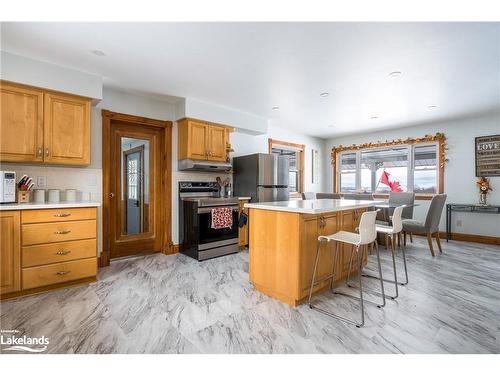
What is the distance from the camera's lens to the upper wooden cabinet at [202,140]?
12.9 ft

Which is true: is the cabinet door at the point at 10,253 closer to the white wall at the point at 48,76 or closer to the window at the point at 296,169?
the white wall at the point at 48,76

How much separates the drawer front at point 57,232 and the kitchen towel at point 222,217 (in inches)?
60.1

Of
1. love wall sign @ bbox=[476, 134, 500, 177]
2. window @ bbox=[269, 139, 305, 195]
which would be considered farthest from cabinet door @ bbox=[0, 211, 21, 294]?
love wall sign @ bbox=[476, 134, 500, 177]

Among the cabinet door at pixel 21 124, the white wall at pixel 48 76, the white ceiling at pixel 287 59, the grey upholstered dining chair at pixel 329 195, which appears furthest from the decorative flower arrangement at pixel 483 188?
the cabinet door at pixel 21 124

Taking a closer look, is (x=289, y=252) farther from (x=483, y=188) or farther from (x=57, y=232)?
(x=483, y=188)

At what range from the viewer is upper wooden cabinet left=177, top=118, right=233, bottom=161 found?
394 centimetres

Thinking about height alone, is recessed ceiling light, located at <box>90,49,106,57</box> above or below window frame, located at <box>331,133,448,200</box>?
above

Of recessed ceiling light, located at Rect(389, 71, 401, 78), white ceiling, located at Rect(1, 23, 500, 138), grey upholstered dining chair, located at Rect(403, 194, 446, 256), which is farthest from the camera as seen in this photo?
grey upholstered dining chair, located at Rect(403, 194, 446, 256)

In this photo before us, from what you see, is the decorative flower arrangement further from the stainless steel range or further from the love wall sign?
the stainless steel range

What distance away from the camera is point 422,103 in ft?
13.4

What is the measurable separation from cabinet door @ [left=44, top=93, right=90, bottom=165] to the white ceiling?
415 mm

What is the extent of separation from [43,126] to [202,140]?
6.47 feet

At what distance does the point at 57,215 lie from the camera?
8.39 ft
